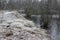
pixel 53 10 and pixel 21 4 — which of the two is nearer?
pixel 53 10

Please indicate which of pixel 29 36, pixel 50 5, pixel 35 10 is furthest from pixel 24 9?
pixel 29 36

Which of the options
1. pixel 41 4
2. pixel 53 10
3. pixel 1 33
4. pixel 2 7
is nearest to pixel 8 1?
pixel 2 7

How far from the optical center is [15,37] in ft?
16.9

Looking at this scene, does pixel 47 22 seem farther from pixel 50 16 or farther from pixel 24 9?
pixel 24 9

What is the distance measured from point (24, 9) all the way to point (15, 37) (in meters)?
6.11

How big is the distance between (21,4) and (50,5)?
2.33 meters

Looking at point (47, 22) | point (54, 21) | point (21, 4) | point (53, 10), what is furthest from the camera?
point (21, 4)

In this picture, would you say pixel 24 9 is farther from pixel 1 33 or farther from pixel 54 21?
pixel 1 33

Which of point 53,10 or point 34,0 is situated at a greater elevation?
point 34,0

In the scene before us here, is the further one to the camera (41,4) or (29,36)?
(41,4)

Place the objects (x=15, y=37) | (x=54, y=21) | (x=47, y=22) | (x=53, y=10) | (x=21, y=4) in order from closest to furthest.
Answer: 1. (x=15, y=37)
2. (x=47, y=22)
3. (x=54, y=21)
4. (x=53, y=10)
5. (x=21, y=4)

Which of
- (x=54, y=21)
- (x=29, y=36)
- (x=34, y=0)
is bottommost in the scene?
(x=54, y=21)

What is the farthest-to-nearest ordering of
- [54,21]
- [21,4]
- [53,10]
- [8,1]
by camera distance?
[8,1] → [21,4] → [53,10] → [54,21]

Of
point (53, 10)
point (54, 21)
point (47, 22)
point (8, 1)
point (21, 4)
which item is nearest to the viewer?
point (47, 22)
